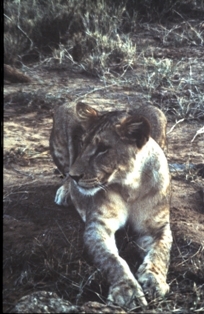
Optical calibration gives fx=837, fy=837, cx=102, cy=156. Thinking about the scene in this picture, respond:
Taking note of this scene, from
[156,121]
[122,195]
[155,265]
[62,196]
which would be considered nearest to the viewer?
[155,265]

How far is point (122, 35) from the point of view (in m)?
4.68

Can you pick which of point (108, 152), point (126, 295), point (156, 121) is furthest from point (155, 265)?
point (156, 121)

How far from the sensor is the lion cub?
3.59 metres

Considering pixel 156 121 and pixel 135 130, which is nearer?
pixel 135 130

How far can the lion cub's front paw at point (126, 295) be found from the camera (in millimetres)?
3432

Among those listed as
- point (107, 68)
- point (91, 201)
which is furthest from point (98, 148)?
point (107, 68)

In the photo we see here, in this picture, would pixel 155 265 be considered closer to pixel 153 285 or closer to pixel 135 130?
pixel 153 285

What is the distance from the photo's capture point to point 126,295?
3.45 meters

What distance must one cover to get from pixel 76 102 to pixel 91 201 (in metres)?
0.67

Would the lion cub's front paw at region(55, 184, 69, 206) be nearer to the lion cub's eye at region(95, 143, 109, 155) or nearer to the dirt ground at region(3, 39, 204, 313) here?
the dirt ground at region(3, 39, 204, 313)

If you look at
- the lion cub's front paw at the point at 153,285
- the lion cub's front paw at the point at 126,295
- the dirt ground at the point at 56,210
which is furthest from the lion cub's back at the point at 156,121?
the lion cub's front paw at the point at 126,295

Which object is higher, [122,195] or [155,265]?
[122,195]

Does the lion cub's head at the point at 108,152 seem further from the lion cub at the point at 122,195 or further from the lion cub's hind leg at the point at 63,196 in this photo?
the lion cub's hind leg at the point at 63,196

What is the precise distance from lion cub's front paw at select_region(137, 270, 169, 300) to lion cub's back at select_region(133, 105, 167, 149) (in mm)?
926
